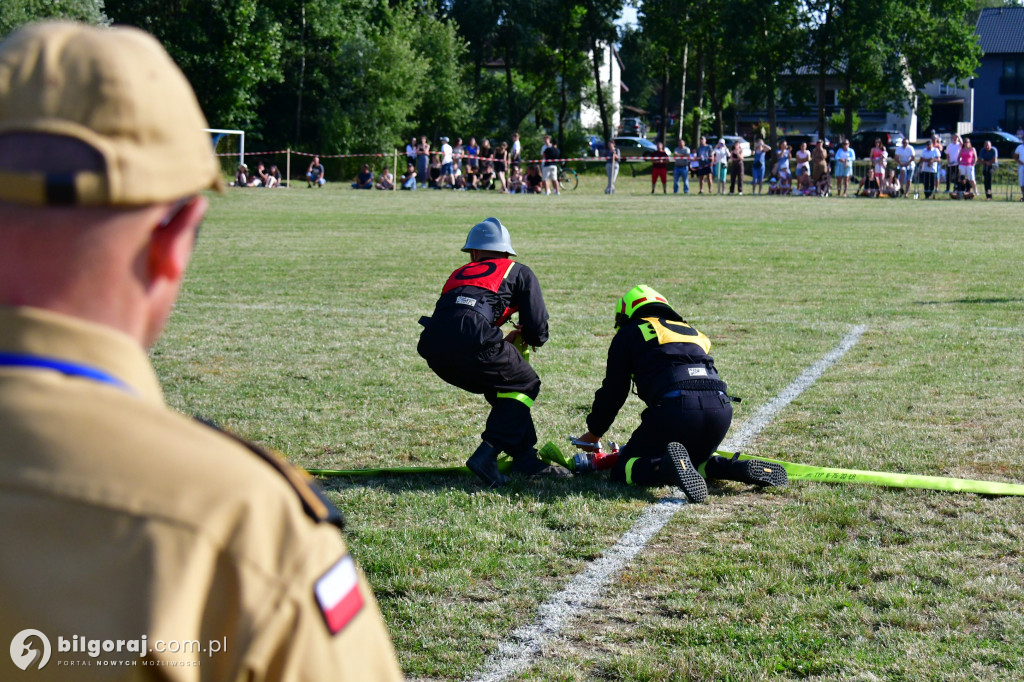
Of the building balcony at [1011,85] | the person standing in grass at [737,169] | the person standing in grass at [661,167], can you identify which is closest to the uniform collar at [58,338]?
the person standing in grass at [737,169]

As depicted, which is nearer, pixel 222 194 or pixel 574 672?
pixel 222 194

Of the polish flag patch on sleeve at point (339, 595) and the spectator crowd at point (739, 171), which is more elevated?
the spectator crowd at point (739, 171)

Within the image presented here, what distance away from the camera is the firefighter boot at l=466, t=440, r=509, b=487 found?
229 inches

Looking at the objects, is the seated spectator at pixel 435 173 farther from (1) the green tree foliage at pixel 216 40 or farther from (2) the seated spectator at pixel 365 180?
(1) the green tree foliage at pixel 216 40

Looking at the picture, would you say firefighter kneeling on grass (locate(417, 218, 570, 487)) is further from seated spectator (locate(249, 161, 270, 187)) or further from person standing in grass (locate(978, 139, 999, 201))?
seated spectator (locate(249, 161, 270, 187))

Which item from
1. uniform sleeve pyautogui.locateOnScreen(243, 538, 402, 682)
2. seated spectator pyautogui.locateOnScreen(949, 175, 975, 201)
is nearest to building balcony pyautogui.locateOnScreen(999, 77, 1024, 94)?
seated spectator pyautogui.locateOnScreen(949, 175, 975, 201)

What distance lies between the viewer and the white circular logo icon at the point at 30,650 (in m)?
1.19

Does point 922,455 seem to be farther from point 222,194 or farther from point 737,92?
point 737,92

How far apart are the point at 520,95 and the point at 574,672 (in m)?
69.6

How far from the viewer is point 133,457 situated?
44.4 inches

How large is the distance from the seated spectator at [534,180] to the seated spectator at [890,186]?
11.4 m

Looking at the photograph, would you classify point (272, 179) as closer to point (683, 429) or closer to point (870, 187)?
point (870, 187)

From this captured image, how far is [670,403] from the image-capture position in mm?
5793

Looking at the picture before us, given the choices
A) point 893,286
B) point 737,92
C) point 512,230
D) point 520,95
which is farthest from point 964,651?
point 737,92
